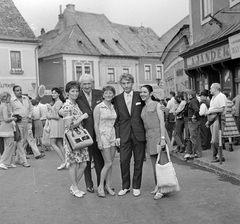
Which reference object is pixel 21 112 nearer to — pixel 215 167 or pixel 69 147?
pixel 69 147

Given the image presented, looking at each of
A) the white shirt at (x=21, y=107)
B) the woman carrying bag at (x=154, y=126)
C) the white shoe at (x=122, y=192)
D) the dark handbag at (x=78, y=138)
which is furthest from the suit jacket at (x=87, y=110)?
the white shirt at (x=21, y=107)

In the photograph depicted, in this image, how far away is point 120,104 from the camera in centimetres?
586

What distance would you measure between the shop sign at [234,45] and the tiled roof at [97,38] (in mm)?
27322

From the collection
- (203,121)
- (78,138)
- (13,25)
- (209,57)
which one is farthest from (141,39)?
(78,138)

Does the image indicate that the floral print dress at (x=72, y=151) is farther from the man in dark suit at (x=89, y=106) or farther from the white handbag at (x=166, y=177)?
the white handbag at (x=166, y=177)

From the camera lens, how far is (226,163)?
797 cm

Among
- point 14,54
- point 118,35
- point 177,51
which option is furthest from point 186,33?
point 118,35

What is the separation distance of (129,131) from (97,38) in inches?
1431

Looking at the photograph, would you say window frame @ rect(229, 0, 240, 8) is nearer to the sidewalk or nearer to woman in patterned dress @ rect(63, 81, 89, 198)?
the sidewalk

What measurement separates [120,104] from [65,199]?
5.68 feet

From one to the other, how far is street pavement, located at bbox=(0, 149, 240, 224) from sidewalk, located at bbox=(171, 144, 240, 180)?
0.18 m

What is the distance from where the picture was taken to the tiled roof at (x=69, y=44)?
1460 inches

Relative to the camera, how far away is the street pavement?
15.2 ft

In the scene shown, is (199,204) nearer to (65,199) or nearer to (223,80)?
(65,199)
